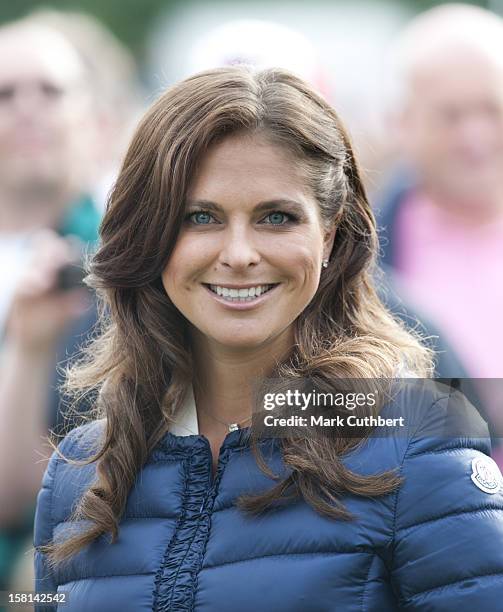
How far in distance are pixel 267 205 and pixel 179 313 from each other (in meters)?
0.34

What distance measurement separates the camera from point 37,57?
125 inches

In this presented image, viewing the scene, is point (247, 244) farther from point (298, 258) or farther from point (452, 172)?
point (452, 172)

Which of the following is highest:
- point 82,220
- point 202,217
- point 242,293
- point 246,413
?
point 82,220

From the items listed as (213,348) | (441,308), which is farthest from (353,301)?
(441,308)

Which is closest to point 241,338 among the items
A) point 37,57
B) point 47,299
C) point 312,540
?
point 312,540

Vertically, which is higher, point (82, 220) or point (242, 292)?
point (82, 220)

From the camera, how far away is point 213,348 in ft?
6.53

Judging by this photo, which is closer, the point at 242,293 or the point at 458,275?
the point at 242,293

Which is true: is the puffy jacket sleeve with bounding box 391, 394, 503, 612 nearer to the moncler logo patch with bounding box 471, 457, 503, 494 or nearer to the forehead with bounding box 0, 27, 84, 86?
the moncler logo patch with bounding box 471, 457, 503, 494

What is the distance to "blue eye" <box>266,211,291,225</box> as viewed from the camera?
1829 millimetres

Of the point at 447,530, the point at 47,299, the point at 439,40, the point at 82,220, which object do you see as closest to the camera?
the point at 447,530

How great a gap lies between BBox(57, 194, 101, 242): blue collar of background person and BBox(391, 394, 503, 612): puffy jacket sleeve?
1447mm

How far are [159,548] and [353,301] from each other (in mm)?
538

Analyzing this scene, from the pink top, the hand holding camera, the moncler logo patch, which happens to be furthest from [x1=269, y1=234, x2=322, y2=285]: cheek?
the hand holding camera
